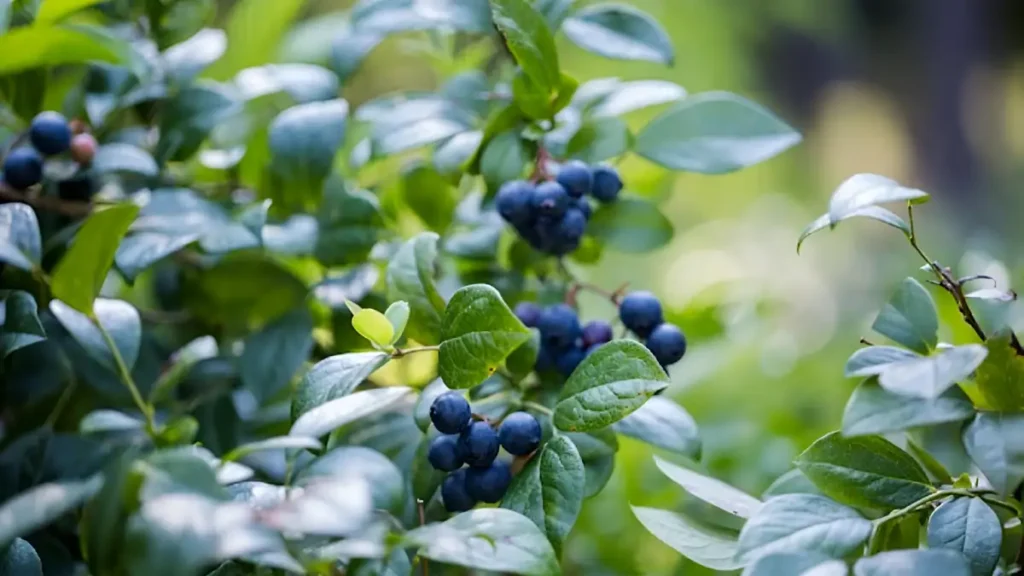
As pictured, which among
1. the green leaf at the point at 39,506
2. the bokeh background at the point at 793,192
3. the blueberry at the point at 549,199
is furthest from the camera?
the bokeh background at the point at 793,192

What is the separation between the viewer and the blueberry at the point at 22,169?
0.60m

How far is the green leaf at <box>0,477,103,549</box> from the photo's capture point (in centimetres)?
34

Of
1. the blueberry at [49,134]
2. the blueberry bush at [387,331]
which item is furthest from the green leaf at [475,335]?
the blueberry at [49,134]

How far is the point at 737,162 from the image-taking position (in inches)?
23.5

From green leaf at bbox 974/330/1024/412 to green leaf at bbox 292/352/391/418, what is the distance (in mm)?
293

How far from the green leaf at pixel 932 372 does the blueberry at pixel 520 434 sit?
18 cm

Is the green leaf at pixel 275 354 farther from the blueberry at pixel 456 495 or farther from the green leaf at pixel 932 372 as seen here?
the green leaf at pixel 932 372

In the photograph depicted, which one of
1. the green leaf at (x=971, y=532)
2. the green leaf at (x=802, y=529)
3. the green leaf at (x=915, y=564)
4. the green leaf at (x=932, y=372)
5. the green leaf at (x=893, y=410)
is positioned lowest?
the green leaf at (x=802, y=529)

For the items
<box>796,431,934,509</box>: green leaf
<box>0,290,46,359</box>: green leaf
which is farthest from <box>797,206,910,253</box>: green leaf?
<box>0,290,46,359</box>: green leaf

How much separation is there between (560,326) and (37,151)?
380 mm

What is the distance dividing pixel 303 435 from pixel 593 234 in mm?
306

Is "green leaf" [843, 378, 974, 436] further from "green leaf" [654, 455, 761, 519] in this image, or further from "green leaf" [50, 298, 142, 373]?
"green leaf" [50, 298, 142, 373]

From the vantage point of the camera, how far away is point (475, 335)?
0.45 metres

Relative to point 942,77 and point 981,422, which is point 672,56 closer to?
point 981,422
